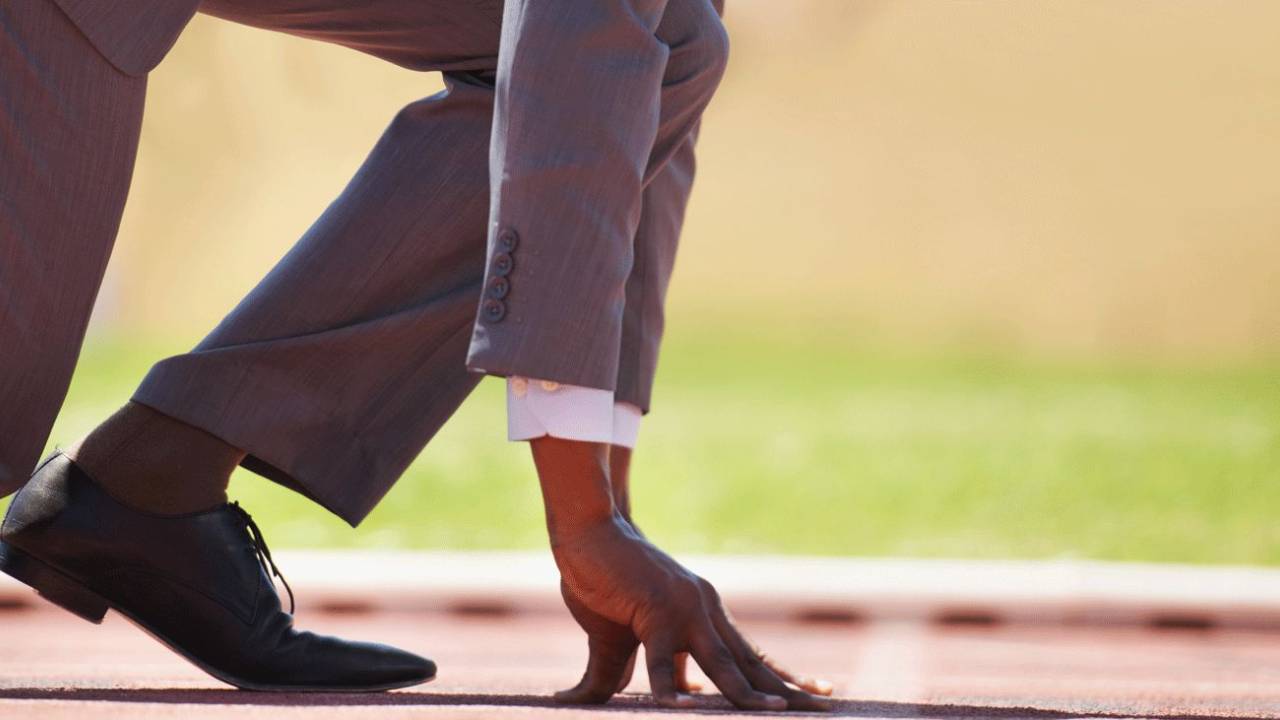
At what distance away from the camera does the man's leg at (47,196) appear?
0.99 meters

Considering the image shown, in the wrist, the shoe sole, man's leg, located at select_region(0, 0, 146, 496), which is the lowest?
the shoe sole

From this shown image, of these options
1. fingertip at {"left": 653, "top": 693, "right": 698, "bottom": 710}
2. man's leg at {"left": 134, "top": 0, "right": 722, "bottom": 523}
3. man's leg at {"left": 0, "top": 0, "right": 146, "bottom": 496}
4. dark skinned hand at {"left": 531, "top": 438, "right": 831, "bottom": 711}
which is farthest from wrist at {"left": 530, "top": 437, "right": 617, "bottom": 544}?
man's leg at {"left": 0, "top": 0, "right": 146, "bottom": 496}

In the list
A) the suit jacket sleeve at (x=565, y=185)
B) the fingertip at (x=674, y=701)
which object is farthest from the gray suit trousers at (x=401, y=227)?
the fingertip at (x=674, y=701)

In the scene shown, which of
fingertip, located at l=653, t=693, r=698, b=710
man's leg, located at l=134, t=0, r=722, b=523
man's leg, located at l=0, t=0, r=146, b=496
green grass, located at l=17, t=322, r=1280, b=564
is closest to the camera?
fingertip, located at l=653, t=693, r=698, b=710

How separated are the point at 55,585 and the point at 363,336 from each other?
271mm

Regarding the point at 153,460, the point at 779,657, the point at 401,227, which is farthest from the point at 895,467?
the point at 153,460

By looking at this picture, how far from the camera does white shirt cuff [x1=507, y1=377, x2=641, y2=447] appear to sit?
924mm

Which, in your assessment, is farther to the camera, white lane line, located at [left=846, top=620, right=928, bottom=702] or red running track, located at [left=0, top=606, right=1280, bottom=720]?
white lane line, located at [left=846, top=620, right=928, bottom=702]

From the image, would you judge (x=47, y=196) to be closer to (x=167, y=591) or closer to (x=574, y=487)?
(x=167, y=591)

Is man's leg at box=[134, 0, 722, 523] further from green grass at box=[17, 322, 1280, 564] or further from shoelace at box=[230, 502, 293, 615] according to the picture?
green grass at box=[17, 322, 1280, 564]

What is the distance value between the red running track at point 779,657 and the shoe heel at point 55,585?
54 mm

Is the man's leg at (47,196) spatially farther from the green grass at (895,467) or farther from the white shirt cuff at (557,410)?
the green grass at (895,467)

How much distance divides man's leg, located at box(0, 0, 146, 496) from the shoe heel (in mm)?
63

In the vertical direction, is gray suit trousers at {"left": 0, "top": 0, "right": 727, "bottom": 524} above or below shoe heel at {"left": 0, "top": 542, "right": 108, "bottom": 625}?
above
